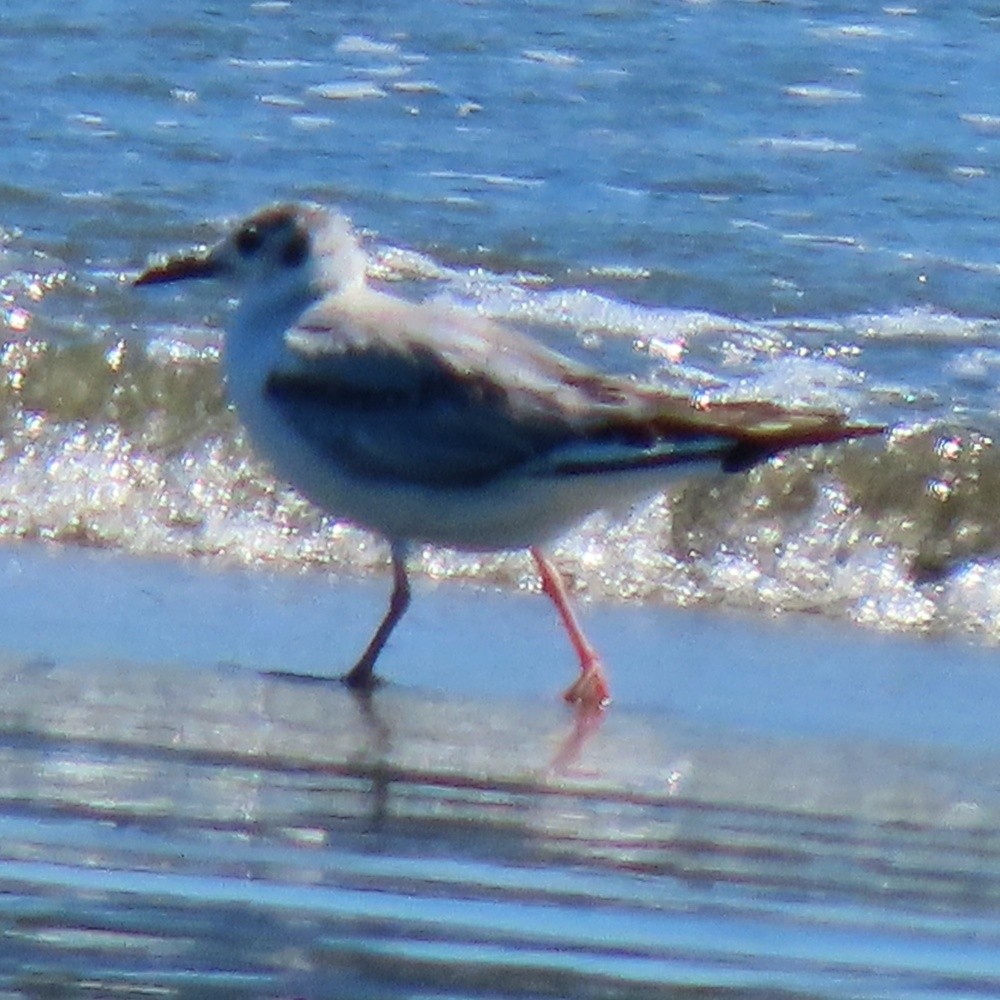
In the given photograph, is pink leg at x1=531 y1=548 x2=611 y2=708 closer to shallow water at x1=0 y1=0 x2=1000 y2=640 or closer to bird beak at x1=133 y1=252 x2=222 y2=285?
bird beak at x1=133 y1=252 x2=222 y2=285

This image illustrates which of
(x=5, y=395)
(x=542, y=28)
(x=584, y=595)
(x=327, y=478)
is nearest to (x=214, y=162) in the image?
(x=542, y=28)

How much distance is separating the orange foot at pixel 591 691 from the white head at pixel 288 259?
1090 mm

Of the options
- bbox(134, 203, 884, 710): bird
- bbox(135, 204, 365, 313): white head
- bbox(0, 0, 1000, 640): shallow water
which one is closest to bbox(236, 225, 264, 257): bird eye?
bbox(135, 204, 365, 313): white head

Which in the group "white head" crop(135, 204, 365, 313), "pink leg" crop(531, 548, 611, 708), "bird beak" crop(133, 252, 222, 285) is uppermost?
"white head" crop(135, 204, 365, 313)

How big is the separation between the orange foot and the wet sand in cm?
7

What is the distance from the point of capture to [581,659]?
630 cm

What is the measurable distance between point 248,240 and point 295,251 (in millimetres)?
160

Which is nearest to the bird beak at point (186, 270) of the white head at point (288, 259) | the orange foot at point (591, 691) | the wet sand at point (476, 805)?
the white head at point (288, 259)

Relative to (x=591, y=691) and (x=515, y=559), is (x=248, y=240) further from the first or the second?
(x=591, y=691)

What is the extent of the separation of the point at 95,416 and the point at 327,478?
2.78m

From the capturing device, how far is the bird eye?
690 cm

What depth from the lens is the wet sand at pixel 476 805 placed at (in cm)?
362

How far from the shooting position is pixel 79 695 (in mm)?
5543

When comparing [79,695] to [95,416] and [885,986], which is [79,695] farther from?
[95,416]
